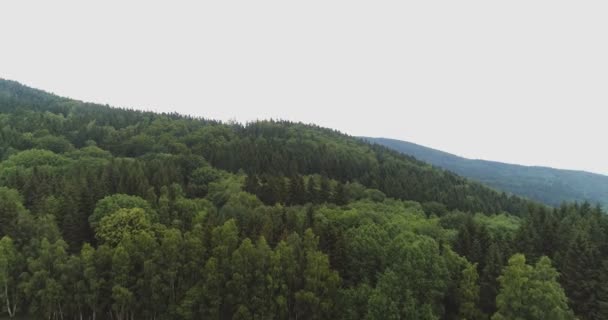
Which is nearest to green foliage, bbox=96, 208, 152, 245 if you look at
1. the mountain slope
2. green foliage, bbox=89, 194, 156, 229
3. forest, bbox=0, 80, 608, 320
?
forest, bbox=0, 80, 608, 320

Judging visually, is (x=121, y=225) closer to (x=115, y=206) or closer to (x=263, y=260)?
(x=115, y=206)

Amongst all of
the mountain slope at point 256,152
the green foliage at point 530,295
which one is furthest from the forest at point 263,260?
the mountain slope at point 256,152

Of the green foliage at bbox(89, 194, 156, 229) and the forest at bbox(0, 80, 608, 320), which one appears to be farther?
the green foliage at bbox(89, 194, 156, 229)

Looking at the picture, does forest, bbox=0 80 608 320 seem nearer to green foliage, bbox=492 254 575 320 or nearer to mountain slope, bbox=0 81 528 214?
green foliage, bbox=492 254 575 320

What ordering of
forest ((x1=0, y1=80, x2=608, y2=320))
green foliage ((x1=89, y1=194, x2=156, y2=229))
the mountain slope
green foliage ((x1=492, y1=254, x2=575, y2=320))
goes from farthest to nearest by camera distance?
the mountain slope → green foliage ((x1=89, y1=194, x2=156, y2=229)) → forest ((x1=0, y1=80, x2=608, y2=320)) → green foliage ((x1=492, y1=254, x2=575, y2=320))

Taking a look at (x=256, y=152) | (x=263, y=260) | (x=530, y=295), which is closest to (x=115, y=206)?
(x=263, y=260)

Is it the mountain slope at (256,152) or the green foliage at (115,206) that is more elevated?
the mountain slope at (256,152)

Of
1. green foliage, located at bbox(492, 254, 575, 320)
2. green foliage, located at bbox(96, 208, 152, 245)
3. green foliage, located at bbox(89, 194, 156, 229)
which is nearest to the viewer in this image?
green foliage, located at bbox(492, 254, 575, 320)

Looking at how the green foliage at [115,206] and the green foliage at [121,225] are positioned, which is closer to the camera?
the green foliage at [121,225]

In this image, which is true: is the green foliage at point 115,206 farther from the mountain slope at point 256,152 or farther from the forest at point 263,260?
the mountain slope at point 256,152

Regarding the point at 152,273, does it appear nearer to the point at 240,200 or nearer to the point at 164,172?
the point at 240,200

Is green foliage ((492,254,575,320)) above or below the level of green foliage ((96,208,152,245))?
above

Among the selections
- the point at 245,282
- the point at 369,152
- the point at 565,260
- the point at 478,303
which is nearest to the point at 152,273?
the point at 245,282

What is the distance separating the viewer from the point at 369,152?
17900 centimetres
